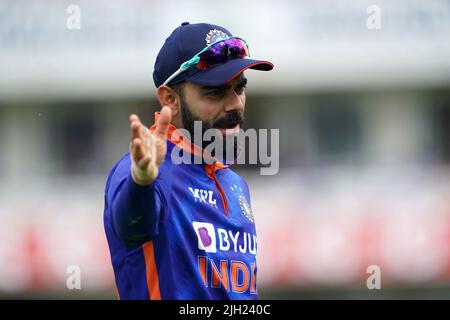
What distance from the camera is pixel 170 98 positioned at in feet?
11.7

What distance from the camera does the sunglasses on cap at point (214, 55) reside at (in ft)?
11.4

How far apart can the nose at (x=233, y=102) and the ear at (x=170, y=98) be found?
0.69ft

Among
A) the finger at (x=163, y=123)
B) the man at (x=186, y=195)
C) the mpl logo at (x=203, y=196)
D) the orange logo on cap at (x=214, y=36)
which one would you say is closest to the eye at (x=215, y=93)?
the man at (x=186, y=195)

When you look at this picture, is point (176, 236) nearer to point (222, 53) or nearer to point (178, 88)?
point (178, 88)

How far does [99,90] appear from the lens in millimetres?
13508

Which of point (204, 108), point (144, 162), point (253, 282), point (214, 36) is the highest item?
point (214, 36)

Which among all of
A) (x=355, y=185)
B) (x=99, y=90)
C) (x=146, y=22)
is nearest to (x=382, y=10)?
(x=355, y=185)

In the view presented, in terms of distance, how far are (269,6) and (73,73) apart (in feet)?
10.8

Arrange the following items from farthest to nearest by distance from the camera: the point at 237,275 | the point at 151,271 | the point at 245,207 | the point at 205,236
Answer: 1. the point at 245,207
2. the point at 237,275
3. the point at 205,236
4. the point at 151,271

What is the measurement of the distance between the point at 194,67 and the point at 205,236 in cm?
71

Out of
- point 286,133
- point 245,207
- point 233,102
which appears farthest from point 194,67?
point 286,133

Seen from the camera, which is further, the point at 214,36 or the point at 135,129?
the point at 214,36

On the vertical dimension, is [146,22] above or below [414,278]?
above
